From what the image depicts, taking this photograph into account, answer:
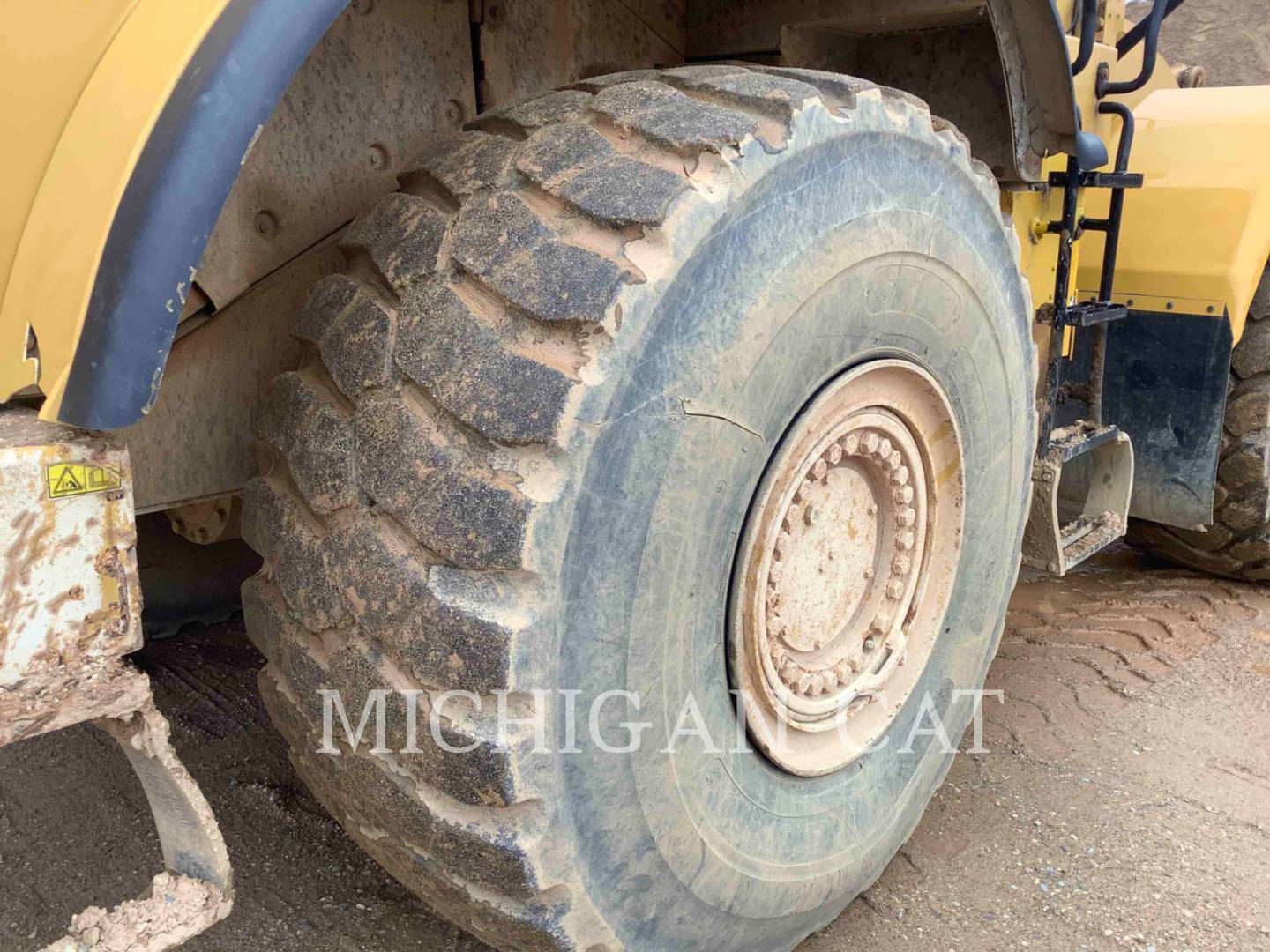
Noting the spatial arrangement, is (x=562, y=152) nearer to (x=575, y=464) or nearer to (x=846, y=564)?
(x=575, y=464)

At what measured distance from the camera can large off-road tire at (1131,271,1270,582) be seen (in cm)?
316

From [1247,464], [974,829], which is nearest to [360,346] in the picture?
[974,829]

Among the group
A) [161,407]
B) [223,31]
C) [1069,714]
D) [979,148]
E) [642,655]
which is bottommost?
[1069,714]

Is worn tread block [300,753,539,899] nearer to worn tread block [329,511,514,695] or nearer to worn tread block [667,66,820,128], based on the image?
worn tread block [329,511,514,695]

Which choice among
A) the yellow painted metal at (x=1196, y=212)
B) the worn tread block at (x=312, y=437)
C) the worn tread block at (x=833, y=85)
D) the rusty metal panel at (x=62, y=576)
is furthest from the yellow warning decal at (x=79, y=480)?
the yellow painted metal at (x=1196, y=212)

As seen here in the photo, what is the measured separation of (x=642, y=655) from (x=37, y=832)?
4.82ft

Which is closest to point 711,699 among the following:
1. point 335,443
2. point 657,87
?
point 335,443

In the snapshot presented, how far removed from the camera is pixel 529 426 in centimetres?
115

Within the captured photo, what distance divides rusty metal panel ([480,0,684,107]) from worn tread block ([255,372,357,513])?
62 centimetres

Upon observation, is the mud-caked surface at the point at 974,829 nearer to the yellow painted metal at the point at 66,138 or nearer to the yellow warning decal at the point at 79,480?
the yellow warning decal at the point at 79,480

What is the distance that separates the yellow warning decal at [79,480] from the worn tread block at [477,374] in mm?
348

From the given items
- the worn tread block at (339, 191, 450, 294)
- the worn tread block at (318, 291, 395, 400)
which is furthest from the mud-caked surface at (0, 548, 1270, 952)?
the worn tread block at (339, 191, 450, 294)

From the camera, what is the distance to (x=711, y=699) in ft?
4.68

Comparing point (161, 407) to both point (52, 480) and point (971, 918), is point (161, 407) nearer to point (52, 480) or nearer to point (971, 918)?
point (52, 480)
